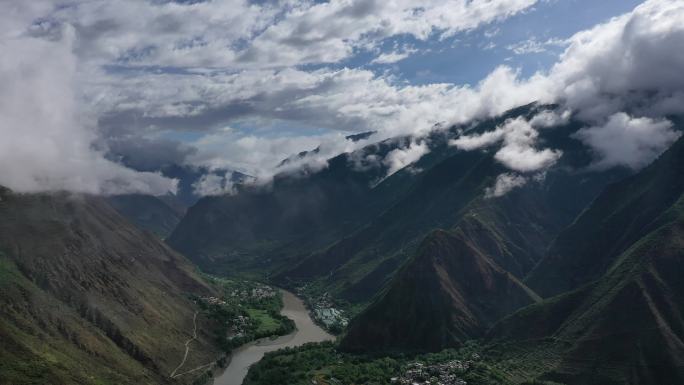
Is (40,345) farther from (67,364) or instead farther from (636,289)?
(636,289)

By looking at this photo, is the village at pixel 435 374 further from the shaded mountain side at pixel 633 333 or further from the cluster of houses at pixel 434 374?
the shaded mountain side at pixel 633 333

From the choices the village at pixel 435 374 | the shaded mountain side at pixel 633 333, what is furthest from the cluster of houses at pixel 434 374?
the shaded mountain side at pixel 633 333

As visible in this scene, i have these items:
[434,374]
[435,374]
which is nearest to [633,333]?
[435,374]

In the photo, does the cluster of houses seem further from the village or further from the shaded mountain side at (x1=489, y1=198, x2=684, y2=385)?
the shaded mountain side at (x1=489, y1=198, x2=684, y2=385)

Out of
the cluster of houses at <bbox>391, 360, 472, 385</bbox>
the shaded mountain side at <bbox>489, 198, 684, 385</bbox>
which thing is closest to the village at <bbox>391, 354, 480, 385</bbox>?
the cluster of houses at <bbox>391, 360, 472, 385</bbox>

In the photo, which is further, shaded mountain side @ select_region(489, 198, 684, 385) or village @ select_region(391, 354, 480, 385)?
village @ select_region(391, 354, 480, 385)

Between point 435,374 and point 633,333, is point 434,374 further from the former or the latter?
point 633,333

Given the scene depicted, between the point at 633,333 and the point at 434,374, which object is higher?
the point at 633,333

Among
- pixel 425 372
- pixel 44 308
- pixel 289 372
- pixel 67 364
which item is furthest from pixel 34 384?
pixel 425 372
